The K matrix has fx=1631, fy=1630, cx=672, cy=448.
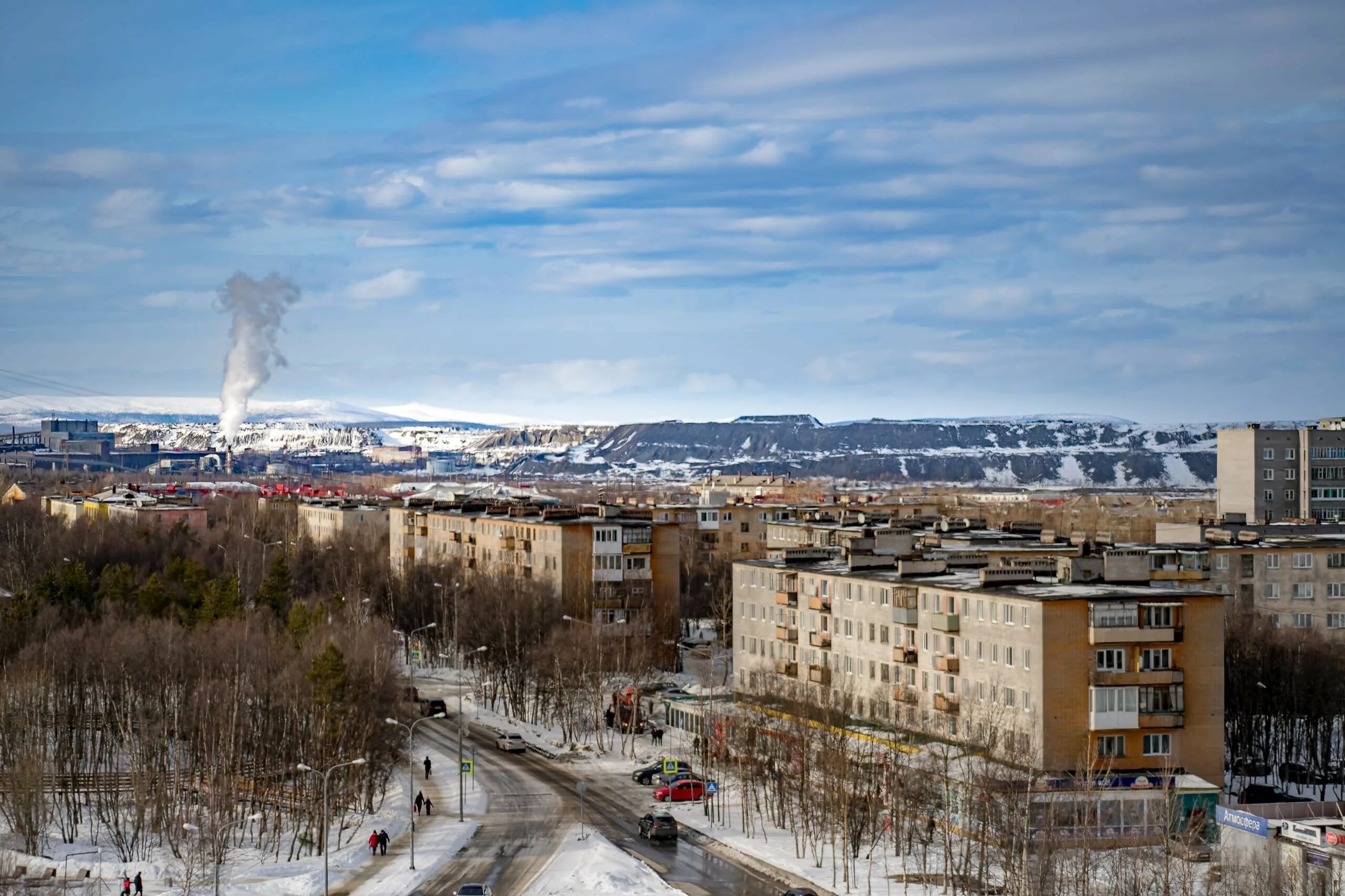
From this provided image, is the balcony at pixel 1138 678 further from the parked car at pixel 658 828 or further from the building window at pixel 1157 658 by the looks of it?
the parked car at pixel 658 828

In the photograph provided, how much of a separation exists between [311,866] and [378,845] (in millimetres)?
2698

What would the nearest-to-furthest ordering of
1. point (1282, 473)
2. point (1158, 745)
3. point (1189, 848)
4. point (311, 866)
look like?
point (1189, 848) < point (311, 866) < point (1158, 745) < point (1282, 473)

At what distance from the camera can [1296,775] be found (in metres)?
63.9

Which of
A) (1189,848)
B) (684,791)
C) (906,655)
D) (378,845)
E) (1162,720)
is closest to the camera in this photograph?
(1189,848)

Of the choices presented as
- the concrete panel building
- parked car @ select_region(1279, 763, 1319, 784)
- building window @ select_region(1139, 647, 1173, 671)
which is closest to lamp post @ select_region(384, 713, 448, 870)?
building window @ select_region(1139, 647, 1173, 671)

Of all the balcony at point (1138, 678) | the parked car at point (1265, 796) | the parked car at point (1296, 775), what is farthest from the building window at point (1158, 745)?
the parked car at point (1296, 775)

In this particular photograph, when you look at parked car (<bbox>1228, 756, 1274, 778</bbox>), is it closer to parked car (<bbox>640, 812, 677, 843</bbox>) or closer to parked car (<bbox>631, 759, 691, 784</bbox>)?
parked car (<bbox>631, 759, 691, 784</bbox>)

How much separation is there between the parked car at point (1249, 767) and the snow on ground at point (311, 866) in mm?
29633

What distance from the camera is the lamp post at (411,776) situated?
4960 cm

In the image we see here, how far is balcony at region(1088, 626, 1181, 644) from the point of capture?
53.0 m

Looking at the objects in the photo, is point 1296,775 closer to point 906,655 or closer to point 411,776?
point 906,655

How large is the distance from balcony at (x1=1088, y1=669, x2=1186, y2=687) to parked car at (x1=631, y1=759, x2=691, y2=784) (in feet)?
56.0

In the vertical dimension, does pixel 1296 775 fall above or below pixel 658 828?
below

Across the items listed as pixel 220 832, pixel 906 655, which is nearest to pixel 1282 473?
pixel 906 655
